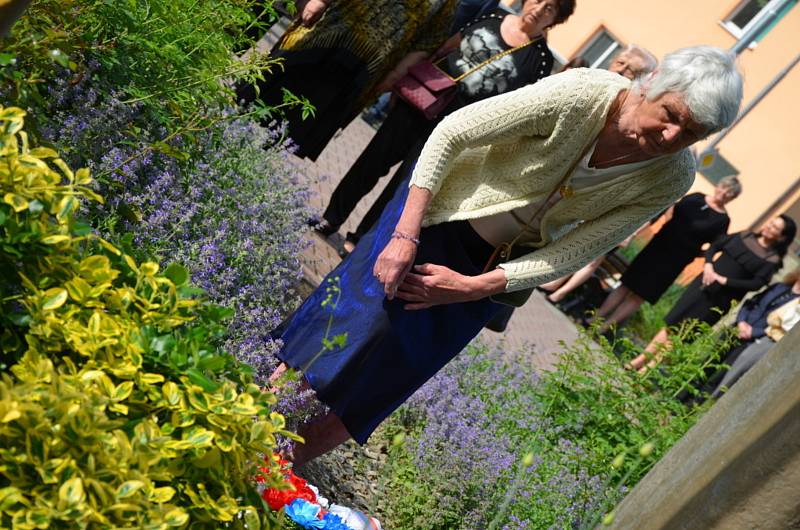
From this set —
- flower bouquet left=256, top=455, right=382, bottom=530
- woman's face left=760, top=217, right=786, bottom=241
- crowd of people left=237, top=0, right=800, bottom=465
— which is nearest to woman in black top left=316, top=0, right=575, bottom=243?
crowd of people left=237, top=0, right=800, bottom=465

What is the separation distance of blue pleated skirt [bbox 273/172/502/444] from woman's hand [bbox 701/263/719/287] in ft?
20.4

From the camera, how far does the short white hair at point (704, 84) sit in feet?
8.20

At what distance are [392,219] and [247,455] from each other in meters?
1.45

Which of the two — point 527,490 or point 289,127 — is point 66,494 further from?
point 289,127

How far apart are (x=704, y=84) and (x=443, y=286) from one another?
3.06ft

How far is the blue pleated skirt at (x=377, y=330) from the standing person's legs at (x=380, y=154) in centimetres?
273

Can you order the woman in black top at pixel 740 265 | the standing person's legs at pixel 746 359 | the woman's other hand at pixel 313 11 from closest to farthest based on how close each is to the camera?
the woman's other hand at pixel 313 11
the standing person's legs at pixel 746 359
the woman in black top at pixel 740 265

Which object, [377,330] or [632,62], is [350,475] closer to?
[377,330]

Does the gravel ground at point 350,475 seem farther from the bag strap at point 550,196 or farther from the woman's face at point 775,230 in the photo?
the woman's face at point 775,230

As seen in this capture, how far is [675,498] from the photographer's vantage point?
2080 millimetres

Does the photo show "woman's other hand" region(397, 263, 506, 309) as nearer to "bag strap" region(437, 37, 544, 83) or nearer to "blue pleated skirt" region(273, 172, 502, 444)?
"blue pleated skirt" region(273, 172, 502, 444)

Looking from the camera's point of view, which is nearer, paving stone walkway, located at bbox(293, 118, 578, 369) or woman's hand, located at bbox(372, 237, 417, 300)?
woman's hand, located at bbox(372, 237, 417, 300)

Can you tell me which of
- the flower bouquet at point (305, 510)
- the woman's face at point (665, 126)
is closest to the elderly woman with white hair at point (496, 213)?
the woman's face at point (665, 126)

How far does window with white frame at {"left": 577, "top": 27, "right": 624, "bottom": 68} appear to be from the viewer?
2150 cm
